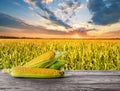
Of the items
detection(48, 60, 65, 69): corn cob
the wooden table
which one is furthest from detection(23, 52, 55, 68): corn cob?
the wooden table

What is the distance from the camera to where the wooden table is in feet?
5.48

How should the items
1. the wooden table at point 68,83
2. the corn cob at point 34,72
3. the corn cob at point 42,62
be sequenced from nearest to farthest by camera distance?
the wooden table at point 68,83
the corn cob at point 34,72
the corn cob at point 42,62

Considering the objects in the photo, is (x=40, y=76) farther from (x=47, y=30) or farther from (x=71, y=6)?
(x=47, y=30)

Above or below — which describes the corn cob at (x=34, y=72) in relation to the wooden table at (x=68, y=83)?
above

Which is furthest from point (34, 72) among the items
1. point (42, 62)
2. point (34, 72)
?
point (42, 62)

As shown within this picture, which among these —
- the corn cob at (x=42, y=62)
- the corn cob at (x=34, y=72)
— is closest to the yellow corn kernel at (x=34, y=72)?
the corn cob at (x=34, y=72)

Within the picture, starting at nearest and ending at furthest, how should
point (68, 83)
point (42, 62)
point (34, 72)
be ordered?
point (68, 83) → point (34, 72) → point (42, 62)

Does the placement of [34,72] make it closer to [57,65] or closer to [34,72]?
[34,72]

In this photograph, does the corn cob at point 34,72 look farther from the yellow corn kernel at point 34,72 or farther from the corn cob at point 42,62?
the corn cob at point 42,62

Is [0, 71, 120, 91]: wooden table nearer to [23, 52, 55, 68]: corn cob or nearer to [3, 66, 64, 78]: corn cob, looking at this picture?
[3, 66, 64, 78]: corn cob

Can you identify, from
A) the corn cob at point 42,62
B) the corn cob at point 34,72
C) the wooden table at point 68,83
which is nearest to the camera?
the wooden table at point 68,83

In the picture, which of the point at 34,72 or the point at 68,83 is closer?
the point at 68,83

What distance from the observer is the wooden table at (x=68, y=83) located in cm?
167

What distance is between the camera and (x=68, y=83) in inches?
72.1
